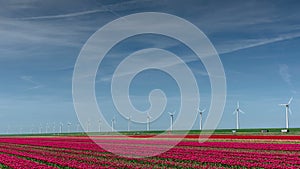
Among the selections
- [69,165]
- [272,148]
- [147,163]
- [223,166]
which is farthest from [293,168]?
[272,148]

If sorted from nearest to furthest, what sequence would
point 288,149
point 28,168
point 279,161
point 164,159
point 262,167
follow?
point 28,168 < point 262,167 < point 279,161 < point 164,159 < point 288,149

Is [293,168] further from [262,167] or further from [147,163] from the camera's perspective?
[147,163]

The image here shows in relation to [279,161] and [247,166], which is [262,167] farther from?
[279,161]

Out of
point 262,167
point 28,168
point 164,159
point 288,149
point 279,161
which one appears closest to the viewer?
point 28,168

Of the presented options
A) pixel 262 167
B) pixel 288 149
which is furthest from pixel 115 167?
pixel 288 149

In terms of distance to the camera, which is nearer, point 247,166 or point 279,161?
point 247,166

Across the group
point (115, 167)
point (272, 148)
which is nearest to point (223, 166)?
point (115, 167)

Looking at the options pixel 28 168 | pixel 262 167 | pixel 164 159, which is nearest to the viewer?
pixel 28 168

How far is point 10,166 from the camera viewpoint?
21812 millimetres

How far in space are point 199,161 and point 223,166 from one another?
252 cm

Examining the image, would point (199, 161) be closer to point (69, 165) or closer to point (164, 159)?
point (164, 159)

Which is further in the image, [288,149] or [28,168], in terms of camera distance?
[288,149]

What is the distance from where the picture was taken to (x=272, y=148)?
109ft

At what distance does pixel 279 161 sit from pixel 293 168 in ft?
13.6
